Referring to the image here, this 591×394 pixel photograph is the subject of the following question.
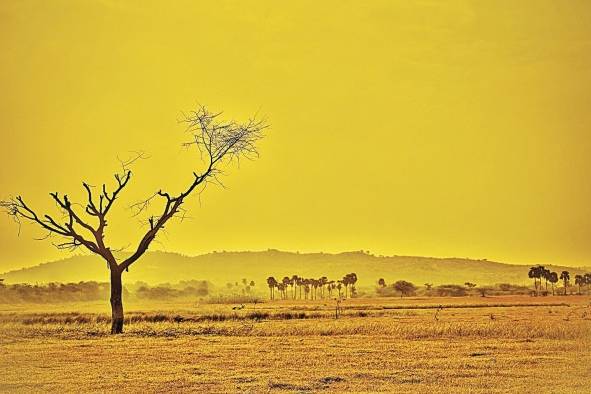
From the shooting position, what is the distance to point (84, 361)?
80.4 ft

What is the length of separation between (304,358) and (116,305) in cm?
1487

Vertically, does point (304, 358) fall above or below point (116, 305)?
below

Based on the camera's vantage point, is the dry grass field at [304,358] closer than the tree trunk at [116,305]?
Yes

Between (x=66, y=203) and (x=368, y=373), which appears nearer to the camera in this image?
(x=368, y=373)

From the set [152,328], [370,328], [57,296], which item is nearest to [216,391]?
[370,328]

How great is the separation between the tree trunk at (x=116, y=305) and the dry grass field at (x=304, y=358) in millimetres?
729

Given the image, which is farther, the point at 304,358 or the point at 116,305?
the point at 116,305

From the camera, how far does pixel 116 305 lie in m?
36.9

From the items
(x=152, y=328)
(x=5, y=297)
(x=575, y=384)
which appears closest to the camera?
(x=575, y=384)

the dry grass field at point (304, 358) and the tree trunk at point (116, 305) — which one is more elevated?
the tree trunk at point (116, 305)

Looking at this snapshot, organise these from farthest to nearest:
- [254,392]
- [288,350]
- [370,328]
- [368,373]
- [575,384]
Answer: [370,328] < [288,350] < [368,373] < [575,384] < [254,392]

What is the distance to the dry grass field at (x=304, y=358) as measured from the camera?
19.4m

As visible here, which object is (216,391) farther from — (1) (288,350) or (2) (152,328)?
(2) (152,328)

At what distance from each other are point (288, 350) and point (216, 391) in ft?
28.4
